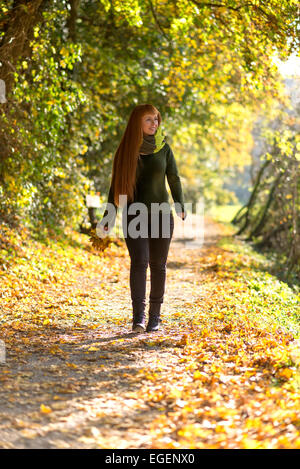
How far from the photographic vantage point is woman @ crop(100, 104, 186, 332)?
5.60 meters

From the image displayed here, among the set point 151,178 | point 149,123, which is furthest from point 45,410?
point 149,123

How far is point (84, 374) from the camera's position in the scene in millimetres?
4520

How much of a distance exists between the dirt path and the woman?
29.6 inches

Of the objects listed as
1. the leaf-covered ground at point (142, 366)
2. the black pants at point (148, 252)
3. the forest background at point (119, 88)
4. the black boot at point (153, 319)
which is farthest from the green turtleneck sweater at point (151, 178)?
the forest background at point (119, 88)

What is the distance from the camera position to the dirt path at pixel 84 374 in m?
3.38

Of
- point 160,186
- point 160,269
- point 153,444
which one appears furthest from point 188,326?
point 153,444

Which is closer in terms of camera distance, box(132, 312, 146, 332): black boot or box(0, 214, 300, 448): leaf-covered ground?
box(0, 214, 300, 448): leaf-covered ground

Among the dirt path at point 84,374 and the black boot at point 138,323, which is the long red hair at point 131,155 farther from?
the dirt path at point 84,374

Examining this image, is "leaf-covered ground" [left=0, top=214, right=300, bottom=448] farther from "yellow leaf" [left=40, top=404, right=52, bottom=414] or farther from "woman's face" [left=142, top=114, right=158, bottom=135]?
"woman's face" [left=142, top=114, right=158, bottom=135]

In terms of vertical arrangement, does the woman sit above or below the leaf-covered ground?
above

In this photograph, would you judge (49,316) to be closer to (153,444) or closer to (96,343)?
(96,343)

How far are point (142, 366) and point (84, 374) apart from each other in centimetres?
53

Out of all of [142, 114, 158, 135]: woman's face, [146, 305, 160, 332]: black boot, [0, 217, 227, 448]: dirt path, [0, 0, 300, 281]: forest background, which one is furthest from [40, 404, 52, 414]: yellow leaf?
[0, 0, 300, 281]: forest background
